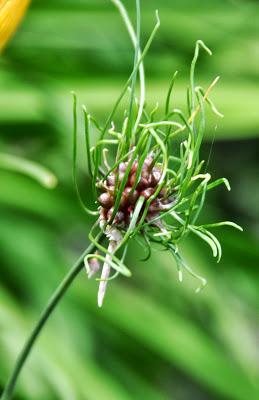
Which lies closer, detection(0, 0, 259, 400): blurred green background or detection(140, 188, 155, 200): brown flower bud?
detection(140, 188, 155, 200): brown flower bud

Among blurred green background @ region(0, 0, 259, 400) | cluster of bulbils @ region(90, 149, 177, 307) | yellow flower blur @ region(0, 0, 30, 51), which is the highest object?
yellow flower blur @ region(0, 0, 30, 51)

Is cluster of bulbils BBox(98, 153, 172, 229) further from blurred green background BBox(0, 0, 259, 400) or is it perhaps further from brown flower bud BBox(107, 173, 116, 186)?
blurred green background BBox(0, 0, 259, 400)

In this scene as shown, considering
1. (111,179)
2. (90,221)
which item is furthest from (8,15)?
(90,221)

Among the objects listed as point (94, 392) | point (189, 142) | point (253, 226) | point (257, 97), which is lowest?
point (253, 226)

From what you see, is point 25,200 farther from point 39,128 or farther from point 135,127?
point 135,127

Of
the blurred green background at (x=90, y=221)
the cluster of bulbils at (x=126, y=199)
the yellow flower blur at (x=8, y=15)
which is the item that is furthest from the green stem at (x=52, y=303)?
the blurred green background at (x=90, y=221)

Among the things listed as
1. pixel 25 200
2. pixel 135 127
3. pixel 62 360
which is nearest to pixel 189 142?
pixel 135 127

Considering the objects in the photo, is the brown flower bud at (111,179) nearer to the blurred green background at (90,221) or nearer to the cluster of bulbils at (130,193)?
the cluster of bulbils at (130,193)

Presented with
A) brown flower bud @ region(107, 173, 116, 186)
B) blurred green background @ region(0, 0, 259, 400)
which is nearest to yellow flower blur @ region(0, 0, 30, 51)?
brown flower bud @ region(107, 173, 116, 186)
